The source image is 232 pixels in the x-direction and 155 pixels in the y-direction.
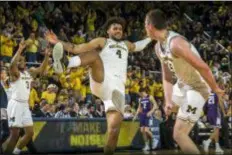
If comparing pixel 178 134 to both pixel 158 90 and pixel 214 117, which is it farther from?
pixel 158 90

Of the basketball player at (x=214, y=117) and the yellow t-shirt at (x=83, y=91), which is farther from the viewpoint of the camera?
the yellow t-shirt at (x=83, y=91)

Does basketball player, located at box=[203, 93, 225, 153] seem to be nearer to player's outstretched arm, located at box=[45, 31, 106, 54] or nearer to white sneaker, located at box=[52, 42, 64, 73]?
player's outstretched arm, located at box=[45, 31, 106, 54]

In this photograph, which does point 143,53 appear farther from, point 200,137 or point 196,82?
point 196,82

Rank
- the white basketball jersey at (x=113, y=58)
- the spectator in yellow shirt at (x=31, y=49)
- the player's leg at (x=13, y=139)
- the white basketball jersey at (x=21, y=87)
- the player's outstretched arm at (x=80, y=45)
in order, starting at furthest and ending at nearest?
the spectator in yellow shirt at (x=31, y=49), the white basketball jersey at (x=21, y=87), the player's leg at (x=13, y=139), the white basketball jersey at (x=113, y=58), the player's outstretched arm at (x=80, y=45)

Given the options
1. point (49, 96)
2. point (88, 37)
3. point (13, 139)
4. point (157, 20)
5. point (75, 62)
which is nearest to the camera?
point (157, 20)

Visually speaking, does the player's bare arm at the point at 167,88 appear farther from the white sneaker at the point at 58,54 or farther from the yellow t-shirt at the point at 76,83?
the yellow t-shirt at the point at 76,83

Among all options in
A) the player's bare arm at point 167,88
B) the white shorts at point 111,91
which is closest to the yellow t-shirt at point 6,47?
the white shorts at point 111,91

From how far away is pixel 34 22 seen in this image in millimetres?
18328

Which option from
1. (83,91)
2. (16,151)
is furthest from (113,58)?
(83,91)

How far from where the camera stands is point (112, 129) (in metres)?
8.84

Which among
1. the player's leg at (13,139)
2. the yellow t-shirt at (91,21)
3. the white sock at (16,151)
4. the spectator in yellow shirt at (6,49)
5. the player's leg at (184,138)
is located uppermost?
the yellow t-shirt at (91,21)

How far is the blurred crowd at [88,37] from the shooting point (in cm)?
1559

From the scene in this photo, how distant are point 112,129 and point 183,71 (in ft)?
7.17

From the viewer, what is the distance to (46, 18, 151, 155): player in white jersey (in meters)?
8.91
